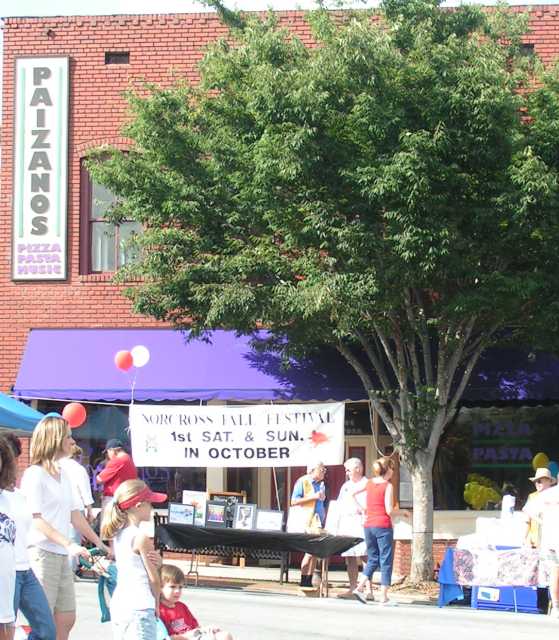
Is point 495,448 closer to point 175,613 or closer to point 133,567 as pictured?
point 175,613

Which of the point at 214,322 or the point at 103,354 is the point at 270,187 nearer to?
the point at 214,322

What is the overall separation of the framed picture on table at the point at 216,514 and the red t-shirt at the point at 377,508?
2.96 metres

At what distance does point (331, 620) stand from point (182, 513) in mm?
4555

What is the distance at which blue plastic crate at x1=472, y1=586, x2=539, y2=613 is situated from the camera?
14023mm

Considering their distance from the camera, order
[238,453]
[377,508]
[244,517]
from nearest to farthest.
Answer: [377,508], [244,517], [238,453]

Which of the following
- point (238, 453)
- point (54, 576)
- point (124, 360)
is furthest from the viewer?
point (124, 360)

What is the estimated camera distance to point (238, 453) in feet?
56.9

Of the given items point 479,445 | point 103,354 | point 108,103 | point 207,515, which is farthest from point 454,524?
point 108,103

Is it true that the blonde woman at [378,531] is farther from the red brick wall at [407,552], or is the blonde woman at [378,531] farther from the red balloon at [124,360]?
the red balloon at [124,360]

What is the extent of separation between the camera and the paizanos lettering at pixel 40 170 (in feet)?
64.8

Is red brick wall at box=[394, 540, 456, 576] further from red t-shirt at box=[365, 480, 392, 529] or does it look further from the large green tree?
red t-shirt at box=[365, 480, 392, 529]

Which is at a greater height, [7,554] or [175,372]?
[175,372]

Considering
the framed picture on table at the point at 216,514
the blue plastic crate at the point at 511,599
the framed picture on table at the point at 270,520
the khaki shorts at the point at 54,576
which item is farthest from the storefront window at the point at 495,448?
the khaki shorts at the point at 54,576

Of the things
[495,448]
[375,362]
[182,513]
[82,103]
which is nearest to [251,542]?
[182,513]
